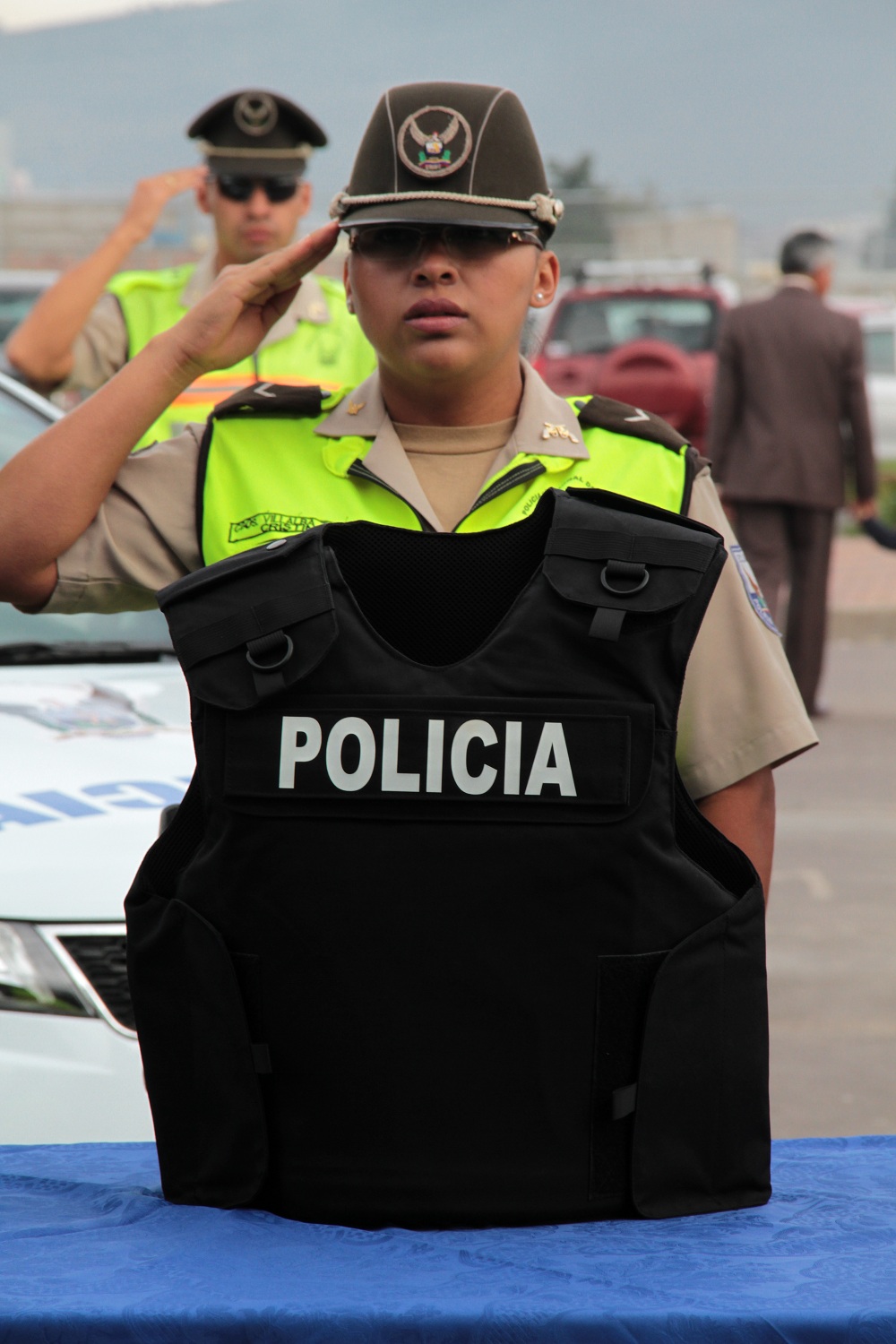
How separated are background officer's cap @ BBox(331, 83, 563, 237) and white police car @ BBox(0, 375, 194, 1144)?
1.17 meters

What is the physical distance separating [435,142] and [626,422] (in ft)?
1.40

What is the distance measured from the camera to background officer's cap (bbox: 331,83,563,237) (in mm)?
2184

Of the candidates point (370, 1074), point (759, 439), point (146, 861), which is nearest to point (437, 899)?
point (370, 1074)

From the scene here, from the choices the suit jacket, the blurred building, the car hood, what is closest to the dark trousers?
the suit jacket

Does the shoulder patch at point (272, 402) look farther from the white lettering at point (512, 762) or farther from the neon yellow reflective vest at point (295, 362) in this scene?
the neon yellow reflective vest at point (295, 362)

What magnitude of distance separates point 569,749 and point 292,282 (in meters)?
0.92

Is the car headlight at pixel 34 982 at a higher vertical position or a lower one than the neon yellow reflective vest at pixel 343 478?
lower

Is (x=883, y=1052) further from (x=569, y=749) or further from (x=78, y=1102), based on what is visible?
(x=569, y=749)

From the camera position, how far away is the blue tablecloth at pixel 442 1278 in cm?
157

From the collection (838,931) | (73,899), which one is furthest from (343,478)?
(838,931)

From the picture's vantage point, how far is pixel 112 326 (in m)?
4.61

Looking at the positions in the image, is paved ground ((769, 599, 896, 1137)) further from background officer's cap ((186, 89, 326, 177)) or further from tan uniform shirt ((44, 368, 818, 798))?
background officer's cap ((186, 89, 326, 177))

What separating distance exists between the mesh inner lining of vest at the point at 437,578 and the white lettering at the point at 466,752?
8cm

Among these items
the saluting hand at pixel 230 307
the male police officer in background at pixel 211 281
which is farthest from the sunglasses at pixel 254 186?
the saluting hand at pixel 230 307
